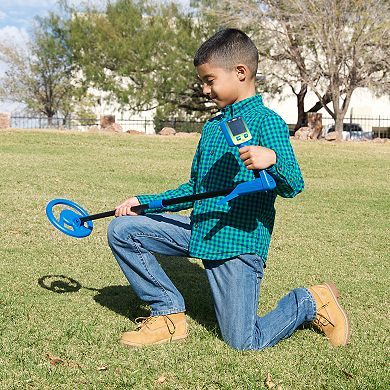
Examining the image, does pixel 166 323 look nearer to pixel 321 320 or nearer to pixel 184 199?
pixel 184 199

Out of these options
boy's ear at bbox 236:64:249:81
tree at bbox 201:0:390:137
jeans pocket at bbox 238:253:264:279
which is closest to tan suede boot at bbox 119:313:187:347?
jeans pocket at bbox 238:253:264:279

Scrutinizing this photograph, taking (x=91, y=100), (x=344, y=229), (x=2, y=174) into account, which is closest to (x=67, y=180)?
(x=2, y=174)

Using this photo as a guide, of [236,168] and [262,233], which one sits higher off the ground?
[236,168]

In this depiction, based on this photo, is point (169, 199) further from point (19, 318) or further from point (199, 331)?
point (19, 318)

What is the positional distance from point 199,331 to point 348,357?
0.79m

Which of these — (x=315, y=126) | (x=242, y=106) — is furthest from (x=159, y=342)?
(x=315, y=126)

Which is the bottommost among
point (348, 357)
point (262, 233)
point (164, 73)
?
point (348, 357)

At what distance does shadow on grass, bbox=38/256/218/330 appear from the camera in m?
4.12

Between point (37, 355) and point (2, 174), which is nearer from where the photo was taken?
point (37, 355)

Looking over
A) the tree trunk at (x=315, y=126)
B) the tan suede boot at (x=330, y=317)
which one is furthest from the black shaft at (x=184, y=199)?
the tree trunk at (x=315, y=126)

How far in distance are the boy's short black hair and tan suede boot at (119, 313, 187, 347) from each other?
1.32 metres

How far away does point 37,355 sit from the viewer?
10.9 feet

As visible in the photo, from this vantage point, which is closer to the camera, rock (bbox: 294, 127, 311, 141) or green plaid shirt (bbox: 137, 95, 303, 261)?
green plaid shirt (bbox: 137, 95, 303, 261)

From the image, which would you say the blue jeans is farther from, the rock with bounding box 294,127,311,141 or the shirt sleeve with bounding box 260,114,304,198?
the rock with bounding box 294,127,311,141
